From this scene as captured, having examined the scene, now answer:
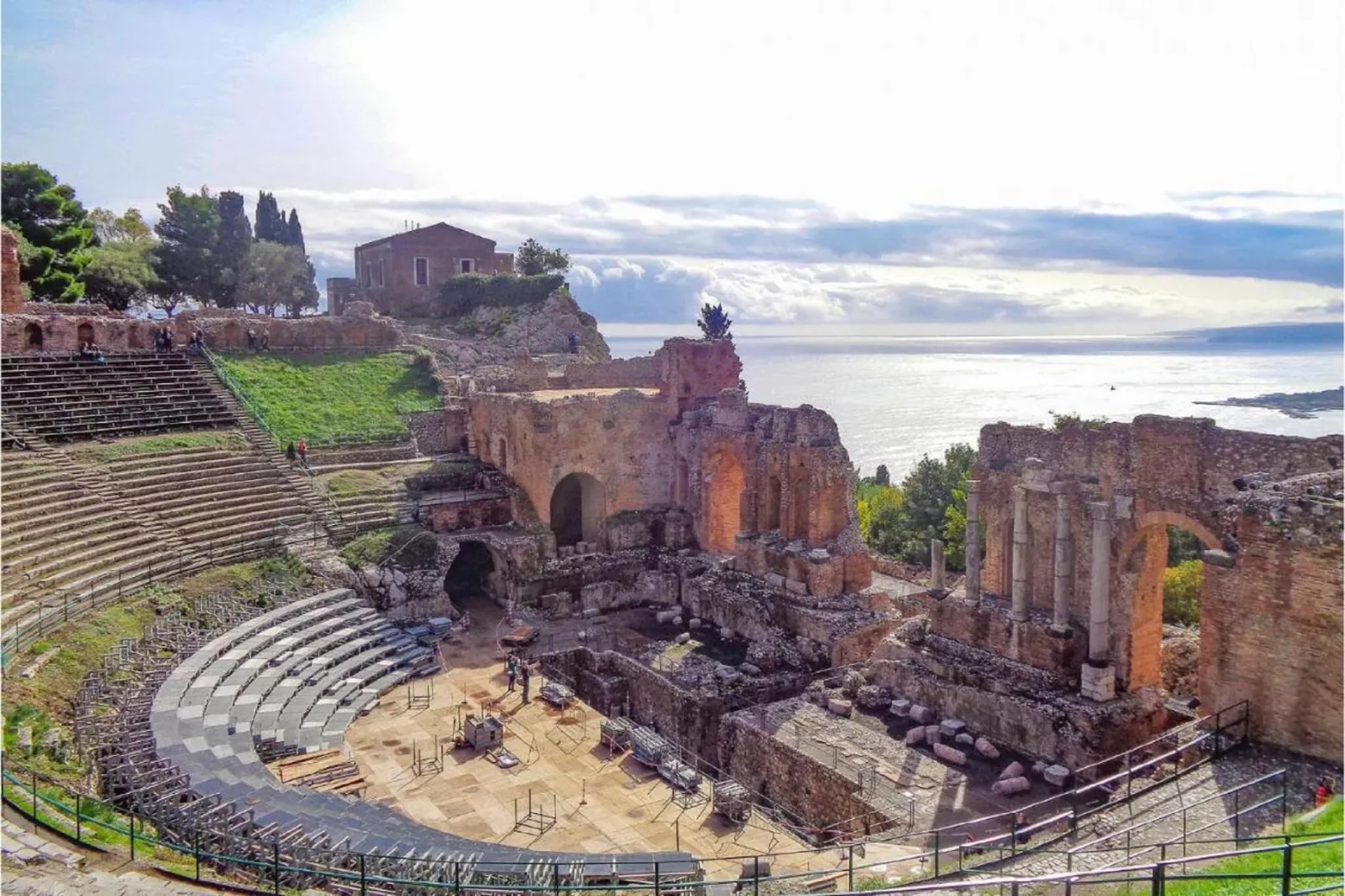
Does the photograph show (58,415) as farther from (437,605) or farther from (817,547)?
(817,547)

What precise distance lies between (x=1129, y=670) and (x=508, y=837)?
1136cm

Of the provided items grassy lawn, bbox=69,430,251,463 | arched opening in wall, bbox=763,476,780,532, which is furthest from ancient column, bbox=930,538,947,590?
grassy lawn, bbox=69,430,251,463

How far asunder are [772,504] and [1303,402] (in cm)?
1407

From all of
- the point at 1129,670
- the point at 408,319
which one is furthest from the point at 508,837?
the point at 408,319

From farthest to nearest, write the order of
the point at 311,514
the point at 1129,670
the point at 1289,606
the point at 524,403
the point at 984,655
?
1. the point at 524,403
2. the point at 311,514
3. the point at 984,655
4. the point at 1129,670
5. the point at 1289,606

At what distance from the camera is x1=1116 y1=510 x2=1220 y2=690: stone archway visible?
57.6ft

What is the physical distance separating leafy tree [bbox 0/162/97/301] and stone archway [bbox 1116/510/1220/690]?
41225 millimetres

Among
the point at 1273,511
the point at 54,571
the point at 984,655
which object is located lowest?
the point at 984,655

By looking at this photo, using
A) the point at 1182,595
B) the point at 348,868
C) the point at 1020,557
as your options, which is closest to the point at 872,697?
the point at 1020,557

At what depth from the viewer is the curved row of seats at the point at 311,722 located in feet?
40.7

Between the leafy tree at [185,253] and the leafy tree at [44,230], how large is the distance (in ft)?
21.3

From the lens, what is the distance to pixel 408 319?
52.9 m

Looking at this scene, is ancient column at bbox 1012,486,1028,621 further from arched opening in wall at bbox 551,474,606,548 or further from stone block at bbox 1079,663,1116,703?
arched opening in wall at bbox 551,474,606,548

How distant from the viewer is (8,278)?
33.3 metres
